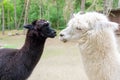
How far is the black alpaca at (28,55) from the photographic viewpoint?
543 centimetres

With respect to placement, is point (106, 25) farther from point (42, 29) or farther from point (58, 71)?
point (58, 71)

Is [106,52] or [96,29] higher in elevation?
[96,29]

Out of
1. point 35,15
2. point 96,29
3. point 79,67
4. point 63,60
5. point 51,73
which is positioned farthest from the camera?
point 35,15

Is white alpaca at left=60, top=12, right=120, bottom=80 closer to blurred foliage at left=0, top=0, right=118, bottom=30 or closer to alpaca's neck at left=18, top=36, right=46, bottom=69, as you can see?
alpaca's neck at left=18, top=36, right=46, bottom=69

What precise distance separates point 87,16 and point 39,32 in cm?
185

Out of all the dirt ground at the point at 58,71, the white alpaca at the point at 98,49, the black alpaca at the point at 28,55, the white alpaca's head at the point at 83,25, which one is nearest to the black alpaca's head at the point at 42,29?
the black alpaca at the point at 28,55

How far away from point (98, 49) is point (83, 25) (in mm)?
289

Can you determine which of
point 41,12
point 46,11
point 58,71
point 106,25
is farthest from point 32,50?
point 46,11

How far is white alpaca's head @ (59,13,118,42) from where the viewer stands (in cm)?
360

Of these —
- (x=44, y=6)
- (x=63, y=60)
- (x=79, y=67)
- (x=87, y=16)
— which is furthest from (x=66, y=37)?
(x=44, y=6)

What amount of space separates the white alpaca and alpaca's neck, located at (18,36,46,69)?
72.3 inches

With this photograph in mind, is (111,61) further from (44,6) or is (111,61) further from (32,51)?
(44,6)

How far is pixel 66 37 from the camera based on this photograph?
3756mm

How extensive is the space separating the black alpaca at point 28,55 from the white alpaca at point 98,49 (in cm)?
183
